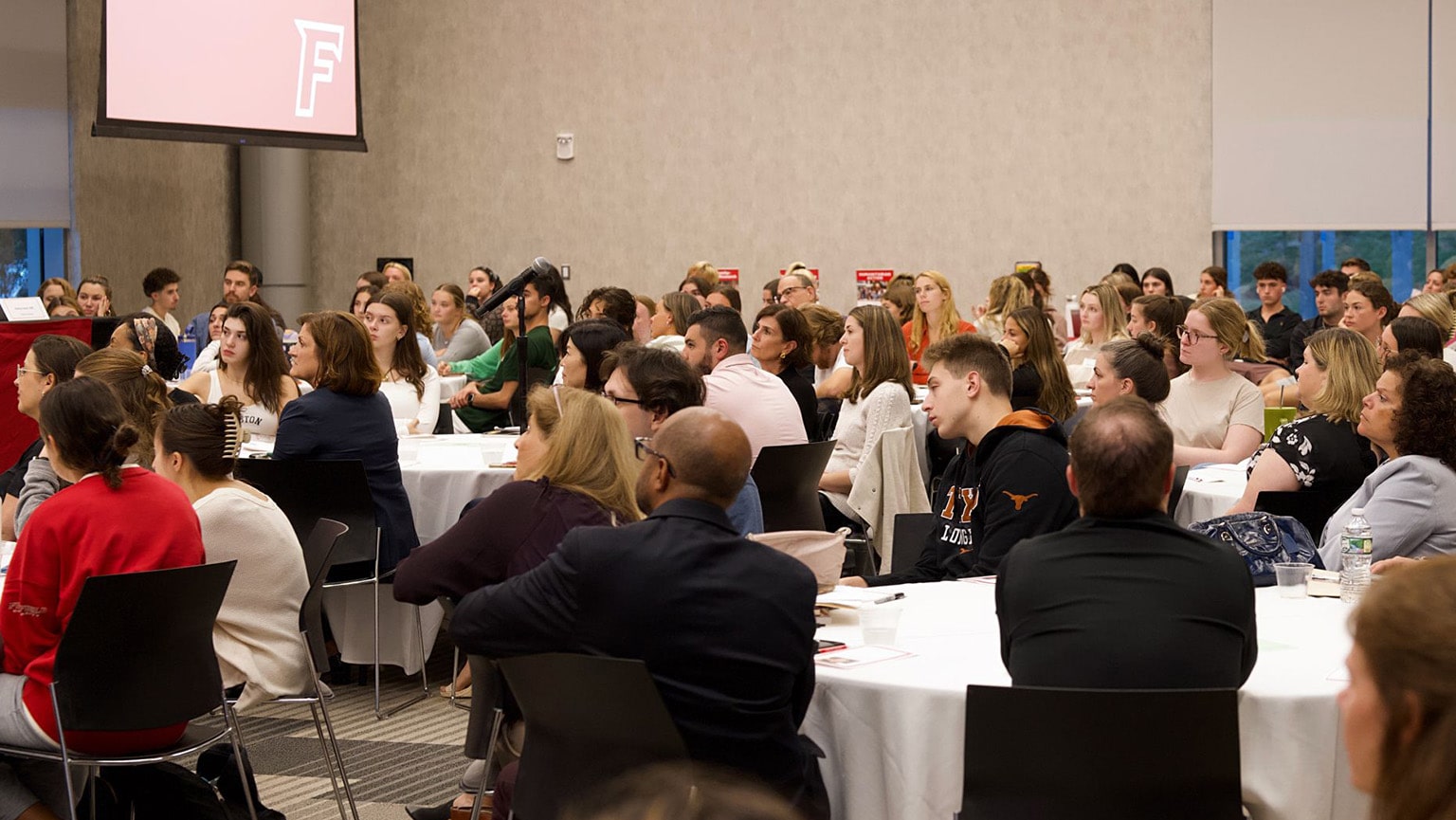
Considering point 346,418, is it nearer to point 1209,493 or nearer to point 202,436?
point 202,436

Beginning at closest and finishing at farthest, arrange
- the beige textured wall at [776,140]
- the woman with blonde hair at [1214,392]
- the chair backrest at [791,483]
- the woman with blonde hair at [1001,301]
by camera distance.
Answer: the chair backrest at [791,483]
the woman with blonde hair at [1214,392]
the woman with blonde hair at [1001,301]
the beige textured wall at [776,140]

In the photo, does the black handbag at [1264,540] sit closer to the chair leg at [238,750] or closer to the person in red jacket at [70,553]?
the chair leg at [238,750]

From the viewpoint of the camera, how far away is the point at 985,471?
4.05 meters

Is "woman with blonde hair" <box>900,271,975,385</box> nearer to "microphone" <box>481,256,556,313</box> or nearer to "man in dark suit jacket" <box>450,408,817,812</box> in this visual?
"microphone" <box>481,256,556,313</box>

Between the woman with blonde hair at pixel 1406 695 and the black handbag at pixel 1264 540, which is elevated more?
the woman with blonde hair at pixel 1406 695

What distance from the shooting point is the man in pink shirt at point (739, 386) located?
19.8 ft

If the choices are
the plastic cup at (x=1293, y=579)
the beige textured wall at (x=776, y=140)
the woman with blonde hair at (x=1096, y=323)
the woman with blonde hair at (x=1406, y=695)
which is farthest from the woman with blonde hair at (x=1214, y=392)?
the beige textured wall at (x=776, y=140)

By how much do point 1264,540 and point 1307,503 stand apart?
101 cm

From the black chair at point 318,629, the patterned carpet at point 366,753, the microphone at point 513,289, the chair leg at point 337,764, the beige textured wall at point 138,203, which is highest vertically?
the beige textured wall at point 138,203

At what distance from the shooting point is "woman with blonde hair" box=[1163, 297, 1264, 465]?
6.22 m

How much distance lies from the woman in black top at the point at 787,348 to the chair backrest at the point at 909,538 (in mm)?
2377

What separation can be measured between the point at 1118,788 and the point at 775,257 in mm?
11389

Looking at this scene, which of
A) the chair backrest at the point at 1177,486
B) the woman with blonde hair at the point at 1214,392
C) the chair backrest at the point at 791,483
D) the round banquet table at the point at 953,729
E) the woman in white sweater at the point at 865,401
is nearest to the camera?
the round banquet table at the point at 953,729

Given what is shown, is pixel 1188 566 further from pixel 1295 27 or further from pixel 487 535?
pixel 1295 27
